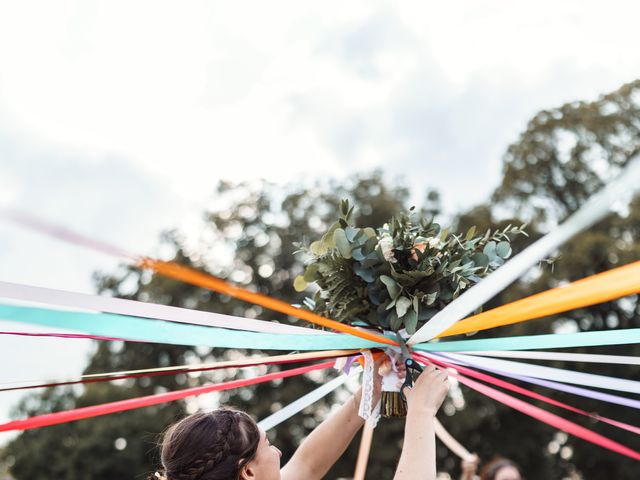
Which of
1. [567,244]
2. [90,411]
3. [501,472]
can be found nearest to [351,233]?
[90,411]

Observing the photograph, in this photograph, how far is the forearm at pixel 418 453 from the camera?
214 centimetres

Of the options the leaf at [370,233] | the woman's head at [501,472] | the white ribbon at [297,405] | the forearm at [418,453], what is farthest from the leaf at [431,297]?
the woman's head at [501,472]

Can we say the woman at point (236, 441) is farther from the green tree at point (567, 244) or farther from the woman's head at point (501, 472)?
the green tree at point (567, 244)

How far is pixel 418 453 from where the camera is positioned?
2.17 metres

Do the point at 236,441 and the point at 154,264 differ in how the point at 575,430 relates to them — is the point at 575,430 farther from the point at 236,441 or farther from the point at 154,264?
the point at 154,264

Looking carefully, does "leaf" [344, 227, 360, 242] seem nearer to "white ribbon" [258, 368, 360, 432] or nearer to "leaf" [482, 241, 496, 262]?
"leaf" [482, 241, 496, 262]

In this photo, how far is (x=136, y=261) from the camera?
2039mm

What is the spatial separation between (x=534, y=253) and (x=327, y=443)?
130cm

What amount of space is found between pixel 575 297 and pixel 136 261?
1.28m

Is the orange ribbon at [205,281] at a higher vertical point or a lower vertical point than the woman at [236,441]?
higher

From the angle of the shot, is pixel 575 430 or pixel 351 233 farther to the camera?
pixel 351 233

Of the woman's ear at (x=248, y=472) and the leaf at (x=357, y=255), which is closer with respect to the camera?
the woman's ear at (x=248, y=472)

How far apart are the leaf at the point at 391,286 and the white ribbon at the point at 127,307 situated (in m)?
0.32

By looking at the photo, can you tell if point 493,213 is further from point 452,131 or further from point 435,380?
point 435,380
